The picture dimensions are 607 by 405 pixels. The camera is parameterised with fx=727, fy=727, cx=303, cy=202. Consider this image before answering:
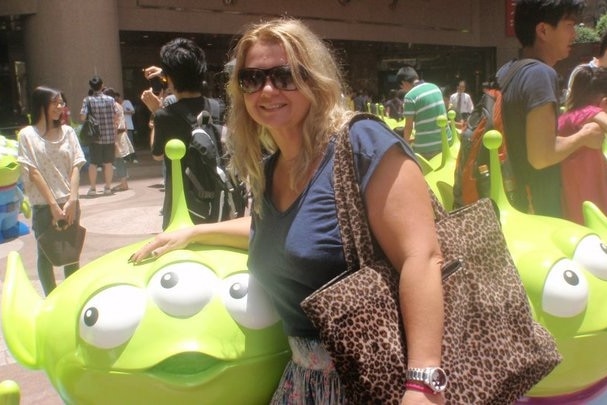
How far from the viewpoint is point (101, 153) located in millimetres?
10805

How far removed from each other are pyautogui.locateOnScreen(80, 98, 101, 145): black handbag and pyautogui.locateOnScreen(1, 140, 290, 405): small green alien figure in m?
9.02

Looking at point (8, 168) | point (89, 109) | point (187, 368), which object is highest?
point (89, 109)

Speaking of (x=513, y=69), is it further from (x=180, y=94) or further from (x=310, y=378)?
(x=180, y=94)

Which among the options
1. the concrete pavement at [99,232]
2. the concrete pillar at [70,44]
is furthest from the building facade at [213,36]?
the concrete pavement at [99,232]

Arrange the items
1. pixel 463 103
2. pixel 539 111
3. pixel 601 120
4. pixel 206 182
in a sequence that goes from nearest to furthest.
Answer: pixel 539 111 → pixel 601 120 → pixel 206 182 → pixel 463 103

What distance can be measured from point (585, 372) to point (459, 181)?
100 cm

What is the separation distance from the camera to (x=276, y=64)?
1706 mm

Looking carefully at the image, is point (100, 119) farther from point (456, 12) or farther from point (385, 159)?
point (456, 12)

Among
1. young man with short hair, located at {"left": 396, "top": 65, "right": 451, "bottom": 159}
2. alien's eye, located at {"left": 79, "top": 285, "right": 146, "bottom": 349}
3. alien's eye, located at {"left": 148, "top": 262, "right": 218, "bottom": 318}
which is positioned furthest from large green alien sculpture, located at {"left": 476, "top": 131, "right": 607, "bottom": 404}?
young man with short hair, located at {"left": 396, "top": 65, "right": 451, "bottom": 159}

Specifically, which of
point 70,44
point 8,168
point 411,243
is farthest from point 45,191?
point 70,44

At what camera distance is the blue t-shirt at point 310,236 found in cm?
156

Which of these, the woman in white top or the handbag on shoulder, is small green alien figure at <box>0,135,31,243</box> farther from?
the handbag on shoulder

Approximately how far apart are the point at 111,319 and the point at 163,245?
0.92ft

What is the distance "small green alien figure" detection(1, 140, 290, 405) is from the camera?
1.84 m
